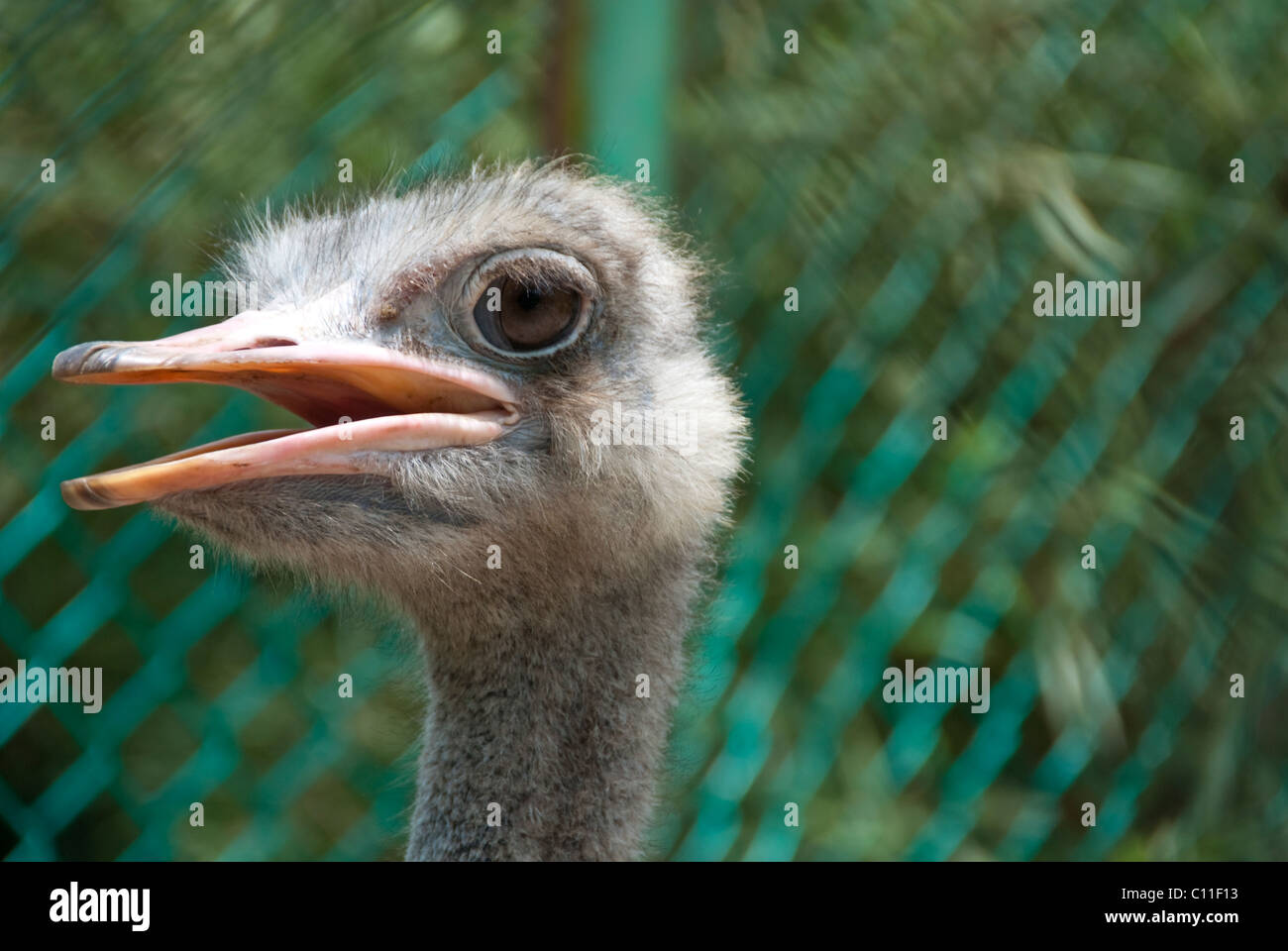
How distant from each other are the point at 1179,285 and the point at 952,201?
42cm

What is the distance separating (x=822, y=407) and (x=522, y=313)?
81 cm

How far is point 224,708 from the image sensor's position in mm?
1849

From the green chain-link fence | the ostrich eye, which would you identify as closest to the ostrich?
the ostrich eye

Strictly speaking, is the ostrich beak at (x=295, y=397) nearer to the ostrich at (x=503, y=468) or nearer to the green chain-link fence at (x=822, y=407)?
the ostrich at (x=503, y=468)

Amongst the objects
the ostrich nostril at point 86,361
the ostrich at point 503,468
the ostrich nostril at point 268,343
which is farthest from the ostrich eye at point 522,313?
the ostrich nostril at point 86,361

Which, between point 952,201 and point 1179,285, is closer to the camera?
point 952,201

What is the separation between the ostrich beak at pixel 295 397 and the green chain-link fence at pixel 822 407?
372 mm

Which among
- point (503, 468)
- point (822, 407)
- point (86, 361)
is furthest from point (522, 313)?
point (822, 407)

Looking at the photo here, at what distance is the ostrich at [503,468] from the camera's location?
1.18m

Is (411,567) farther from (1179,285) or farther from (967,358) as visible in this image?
(1179,285)

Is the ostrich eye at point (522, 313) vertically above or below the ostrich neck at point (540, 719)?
above

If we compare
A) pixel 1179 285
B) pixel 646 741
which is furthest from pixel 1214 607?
pixel 646 741

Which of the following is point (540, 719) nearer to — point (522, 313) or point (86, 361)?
point (522, 313)

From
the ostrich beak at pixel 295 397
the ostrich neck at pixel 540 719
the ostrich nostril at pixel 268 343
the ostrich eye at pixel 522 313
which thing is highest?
the ostrich eye at pixel 522 313
